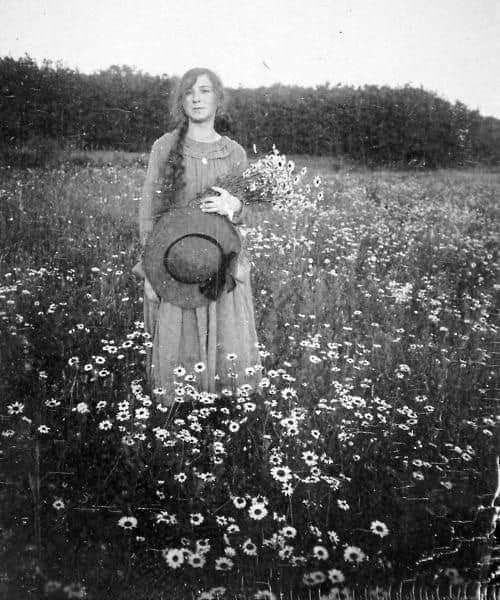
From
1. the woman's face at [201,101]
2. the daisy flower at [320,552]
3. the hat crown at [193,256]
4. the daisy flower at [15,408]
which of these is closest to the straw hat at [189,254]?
the hat crown at [193,256]

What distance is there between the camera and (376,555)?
1930 mm

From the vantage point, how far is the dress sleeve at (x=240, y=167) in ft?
8.68

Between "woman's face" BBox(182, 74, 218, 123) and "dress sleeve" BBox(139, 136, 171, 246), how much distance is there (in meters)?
0.22

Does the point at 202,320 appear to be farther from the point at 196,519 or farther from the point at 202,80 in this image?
the point at 202,80

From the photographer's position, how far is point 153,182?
8.71 feet

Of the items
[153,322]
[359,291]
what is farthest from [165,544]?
[359,291]

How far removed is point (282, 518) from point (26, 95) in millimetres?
2617

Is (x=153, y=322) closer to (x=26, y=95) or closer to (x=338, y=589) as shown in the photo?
(x=26, y=95)

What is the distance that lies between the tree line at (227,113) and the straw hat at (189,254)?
0.67 meters

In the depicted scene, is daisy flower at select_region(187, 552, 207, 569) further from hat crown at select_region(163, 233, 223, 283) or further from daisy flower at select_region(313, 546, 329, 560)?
hat crown at select_region(163, 233, 223, 283)

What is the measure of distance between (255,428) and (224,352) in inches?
21.4

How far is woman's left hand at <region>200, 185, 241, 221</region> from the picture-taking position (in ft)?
8.09

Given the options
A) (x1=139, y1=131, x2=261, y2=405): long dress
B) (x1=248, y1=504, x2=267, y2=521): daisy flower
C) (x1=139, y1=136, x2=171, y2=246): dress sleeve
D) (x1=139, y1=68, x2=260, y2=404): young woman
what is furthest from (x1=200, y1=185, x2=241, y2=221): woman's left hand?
(x1=248, y1=504, x2=267, y2=521): daisy flower

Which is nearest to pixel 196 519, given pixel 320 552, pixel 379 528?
pixel 320 552
